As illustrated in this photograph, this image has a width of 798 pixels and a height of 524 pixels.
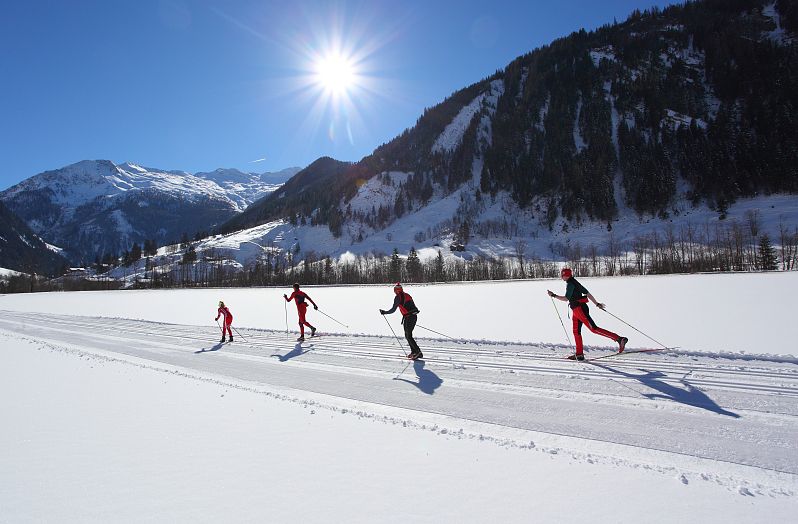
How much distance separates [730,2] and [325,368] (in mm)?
213608

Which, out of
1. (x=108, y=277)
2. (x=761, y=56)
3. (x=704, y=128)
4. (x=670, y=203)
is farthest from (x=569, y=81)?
(x=108, y=277)

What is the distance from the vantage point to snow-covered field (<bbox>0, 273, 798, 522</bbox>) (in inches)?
143

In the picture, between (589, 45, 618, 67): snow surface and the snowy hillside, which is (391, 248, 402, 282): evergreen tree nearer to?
the snowy hillside

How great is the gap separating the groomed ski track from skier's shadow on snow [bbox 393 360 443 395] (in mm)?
24

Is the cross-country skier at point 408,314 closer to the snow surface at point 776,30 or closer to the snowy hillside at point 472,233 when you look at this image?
the snowy hillside at point 472,233

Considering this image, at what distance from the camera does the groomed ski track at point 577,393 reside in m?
4.55

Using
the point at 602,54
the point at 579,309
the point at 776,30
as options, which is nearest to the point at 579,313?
the point at 579,309

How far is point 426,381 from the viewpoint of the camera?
825 centimetres

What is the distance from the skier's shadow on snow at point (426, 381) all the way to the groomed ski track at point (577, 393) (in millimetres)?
24

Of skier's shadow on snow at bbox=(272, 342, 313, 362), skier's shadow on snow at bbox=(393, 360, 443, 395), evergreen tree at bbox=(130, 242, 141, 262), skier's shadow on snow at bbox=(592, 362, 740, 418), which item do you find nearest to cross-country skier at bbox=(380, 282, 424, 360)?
skier's shadow on snow at bbox=(393, 360, 443, 395)

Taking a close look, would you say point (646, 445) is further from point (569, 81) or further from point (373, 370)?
point (569, 81)

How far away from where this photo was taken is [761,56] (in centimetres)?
12062

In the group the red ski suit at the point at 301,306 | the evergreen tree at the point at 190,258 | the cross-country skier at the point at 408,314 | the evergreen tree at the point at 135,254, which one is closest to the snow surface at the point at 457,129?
the evergreen tree at the point at 190,258

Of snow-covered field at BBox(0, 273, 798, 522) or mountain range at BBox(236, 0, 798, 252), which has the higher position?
mountain range at BBox(236, 0, 798, 252)
